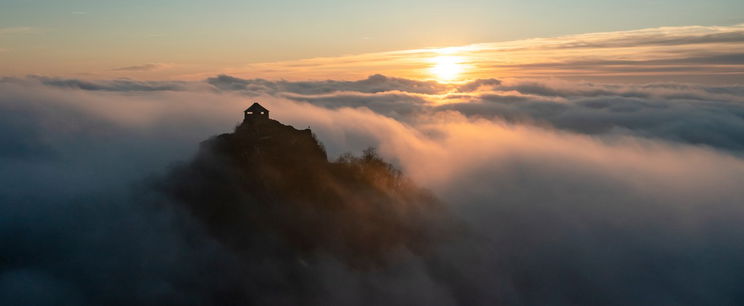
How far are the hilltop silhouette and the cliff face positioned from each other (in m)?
0.16

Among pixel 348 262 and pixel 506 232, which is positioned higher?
pixel 348 262

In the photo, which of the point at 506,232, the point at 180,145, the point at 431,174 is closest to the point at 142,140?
the point at 180,145

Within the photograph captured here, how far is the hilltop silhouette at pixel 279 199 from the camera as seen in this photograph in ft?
208

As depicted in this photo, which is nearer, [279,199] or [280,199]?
[279,199]

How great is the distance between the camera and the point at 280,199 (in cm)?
6550

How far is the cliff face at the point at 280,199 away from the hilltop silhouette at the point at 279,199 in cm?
16

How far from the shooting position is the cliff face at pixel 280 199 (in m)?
63.6

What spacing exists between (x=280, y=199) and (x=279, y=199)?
0.61 feet

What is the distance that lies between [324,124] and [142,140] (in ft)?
299

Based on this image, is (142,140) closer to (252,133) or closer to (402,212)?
(252,133)

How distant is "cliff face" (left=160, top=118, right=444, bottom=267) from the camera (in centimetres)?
6356

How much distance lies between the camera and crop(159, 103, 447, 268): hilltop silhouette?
6350cm

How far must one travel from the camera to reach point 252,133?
2613 inches

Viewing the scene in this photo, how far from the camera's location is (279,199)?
65.4m
